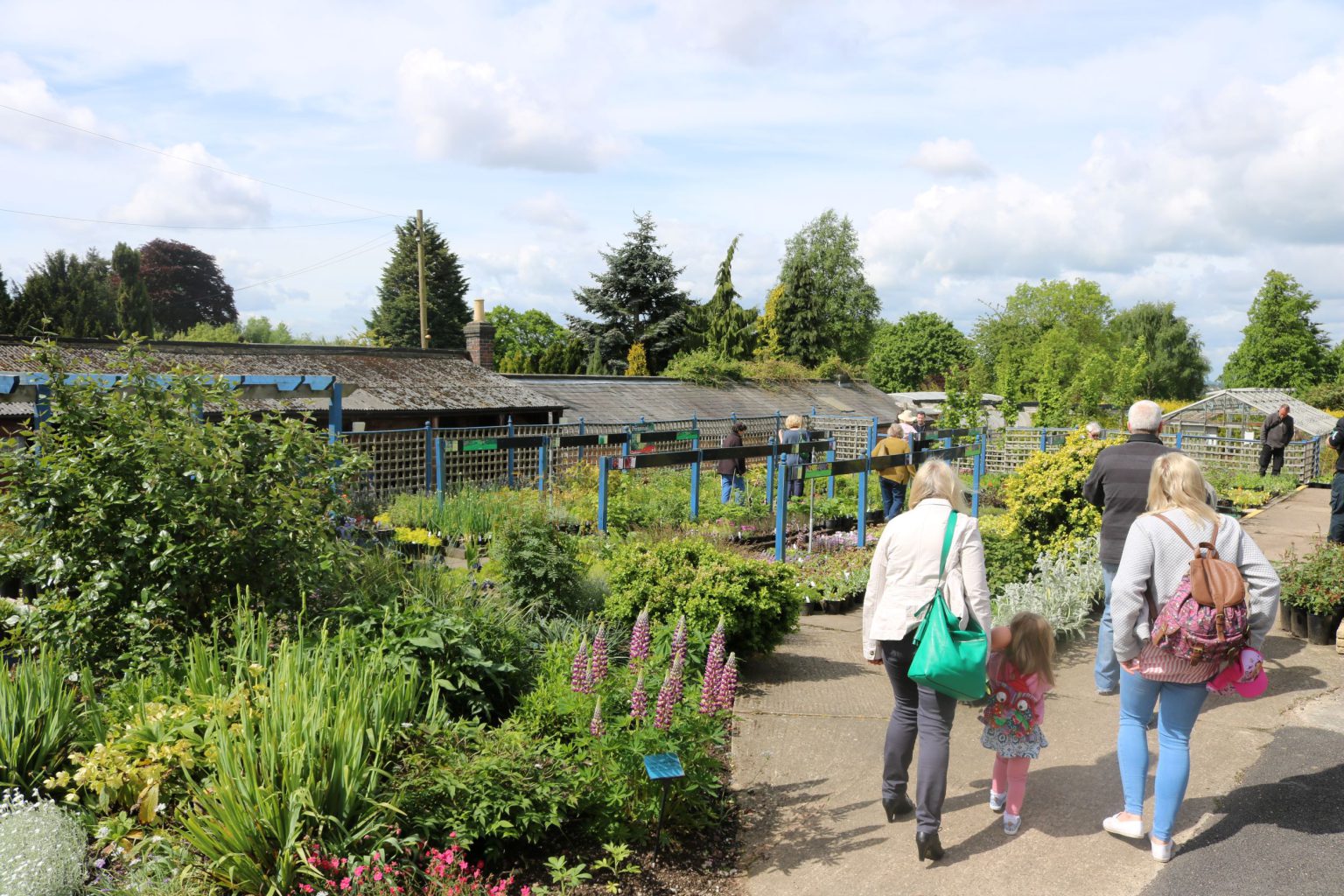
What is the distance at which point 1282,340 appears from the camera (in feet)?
177

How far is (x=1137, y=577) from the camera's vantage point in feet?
12.6

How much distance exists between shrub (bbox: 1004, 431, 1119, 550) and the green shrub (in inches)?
138

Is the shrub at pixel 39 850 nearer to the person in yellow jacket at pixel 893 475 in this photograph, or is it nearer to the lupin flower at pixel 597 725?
the lupin flower at pixel 597 725

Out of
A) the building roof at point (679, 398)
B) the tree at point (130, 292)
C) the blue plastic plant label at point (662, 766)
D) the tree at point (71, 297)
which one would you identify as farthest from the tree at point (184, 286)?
the blue plastic plant label at point (662, 766)

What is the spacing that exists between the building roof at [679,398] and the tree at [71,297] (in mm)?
29003

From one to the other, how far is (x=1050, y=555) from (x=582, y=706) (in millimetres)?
5803

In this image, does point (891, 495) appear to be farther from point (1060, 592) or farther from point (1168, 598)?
point (1168, 598)

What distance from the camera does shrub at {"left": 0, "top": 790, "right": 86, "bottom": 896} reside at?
121 inches

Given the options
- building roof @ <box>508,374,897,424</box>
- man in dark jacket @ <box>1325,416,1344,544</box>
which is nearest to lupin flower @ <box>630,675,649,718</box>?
man in dark jacket @ <box>1325,416,1344,544</box>

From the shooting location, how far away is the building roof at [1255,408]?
29750 mm

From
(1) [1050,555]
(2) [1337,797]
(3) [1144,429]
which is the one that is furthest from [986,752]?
(1) [1050,555]

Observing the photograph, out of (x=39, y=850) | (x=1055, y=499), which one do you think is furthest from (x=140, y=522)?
(x=1055, y=499)

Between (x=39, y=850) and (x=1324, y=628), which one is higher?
(x=39, y=850)

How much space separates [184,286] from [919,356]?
57.1 metres
